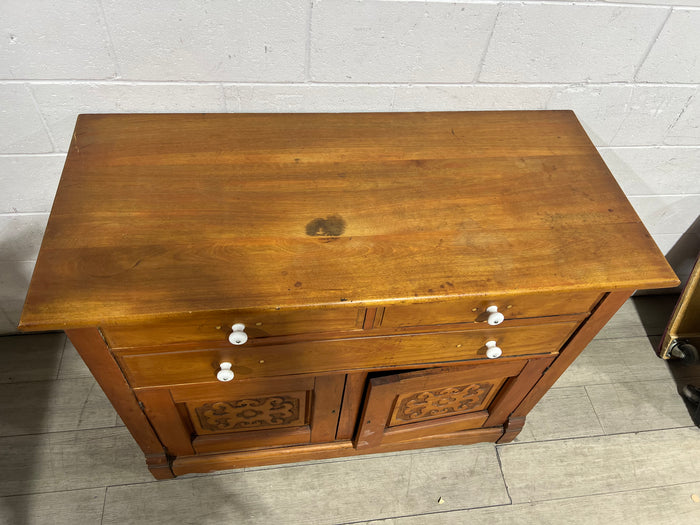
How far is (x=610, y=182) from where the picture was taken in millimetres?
1063

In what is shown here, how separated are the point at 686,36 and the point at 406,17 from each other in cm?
66

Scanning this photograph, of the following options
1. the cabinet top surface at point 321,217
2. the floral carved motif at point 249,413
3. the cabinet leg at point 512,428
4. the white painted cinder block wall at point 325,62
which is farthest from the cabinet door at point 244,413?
the white painted cinder block wall at point 325,62

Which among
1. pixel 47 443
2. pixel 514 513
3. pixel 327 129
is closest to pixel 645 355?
pixel 514 513

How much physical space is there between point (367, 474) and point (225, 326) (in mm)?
805

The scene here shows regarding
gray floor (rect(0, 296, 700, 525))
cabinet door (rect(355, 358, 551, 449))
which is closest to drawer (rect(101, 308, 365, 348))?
cabinet door (rect(355, 358, 551, 449))

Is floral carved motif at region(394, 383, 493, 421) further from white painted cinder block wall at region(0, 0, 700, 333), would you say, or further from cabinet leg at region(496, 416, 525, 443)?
white painted cinder block wall at region(0, 0, 700, 333)

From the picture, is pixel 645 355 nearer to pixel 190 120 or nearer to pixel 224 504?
pixel 224 504

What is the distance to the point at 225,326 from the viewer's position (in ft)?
2.90

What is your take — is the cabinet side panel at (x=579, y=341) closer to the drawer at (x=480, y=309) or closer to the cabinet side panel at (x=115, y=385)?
the drawer at (x=480, y=309)

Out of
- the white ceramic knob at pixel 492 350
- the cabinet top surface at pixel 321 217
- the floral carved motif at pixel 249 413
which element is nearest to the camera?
the cabinet top surface at pixel 321 217

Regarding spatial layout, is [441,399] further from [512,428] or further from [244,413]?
[244,413]

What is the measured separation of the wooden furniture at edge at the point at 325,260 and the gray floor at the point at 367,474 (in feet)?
0.94

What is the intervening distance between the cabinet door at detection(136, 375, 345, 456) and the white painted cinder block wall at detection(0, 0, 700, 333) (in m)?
0.62

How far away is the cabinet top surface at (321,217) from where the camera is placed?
2.74 ft
